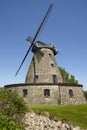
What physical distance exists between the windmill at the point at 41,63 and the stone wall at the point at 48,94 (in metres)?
2.22

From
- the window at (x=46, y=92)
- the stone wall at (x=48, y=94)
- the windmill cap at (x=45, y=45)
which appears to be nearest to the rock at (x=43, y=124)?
the stone wall at (x=48, y=94)

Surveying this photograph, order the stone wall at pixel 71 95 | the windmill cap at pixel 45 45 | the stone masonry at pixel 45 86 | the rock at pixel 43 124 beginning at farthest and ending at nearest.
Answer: the windmill cap at pixel 45 45, the stone wall at pixel 71 95, the stone masonry at pixel 45 86, the rock at pixel 43 124

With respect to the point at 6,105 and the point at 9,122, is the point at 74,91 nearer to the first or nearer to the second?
the point at 6,105

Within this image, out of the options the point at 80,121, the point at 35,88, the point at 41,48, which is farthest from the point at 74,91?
the point at 80,121

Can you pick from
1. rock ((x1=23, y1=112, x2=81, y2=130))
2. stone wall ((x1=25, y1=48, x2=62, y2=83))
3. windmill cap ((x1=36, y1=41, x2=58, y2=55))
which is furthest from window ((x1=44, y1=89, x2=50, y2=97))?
rock ((x1=23, y1=112, x2=81, y2=130))

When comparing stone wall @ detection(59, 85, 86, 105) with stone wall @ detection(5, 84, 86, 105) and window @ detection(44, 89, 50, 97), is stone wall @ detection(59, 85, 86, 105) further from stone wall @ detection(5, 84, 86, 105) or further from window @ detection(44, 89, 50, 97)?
window @ detection(44, 89, 50, 97)

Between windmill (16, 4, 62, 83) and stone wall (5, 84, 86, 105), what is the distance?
7.27 feet

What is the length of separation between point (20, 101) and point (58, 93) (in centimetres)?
2421

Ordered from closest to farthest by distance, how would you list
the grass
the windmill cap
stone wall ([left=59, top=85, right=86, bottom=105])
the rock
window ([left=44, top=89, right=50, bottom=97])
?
the rock → the grass → window ([left=44, top=89, right=50, bottom=97]) → stone wall ([left=59, top=85, right=86, bottom=105]) → the windmill cap

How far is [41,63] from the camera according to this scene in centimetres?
4662

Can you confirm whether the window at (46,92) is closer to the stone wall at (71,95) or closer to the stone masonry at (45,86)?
the stone masonry at (45,86)

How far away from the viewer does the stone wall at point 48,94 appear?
43.2 metres

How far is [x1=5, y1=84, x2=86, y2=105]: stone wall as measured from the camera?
142ft

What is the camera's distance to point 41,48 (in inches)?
1893
